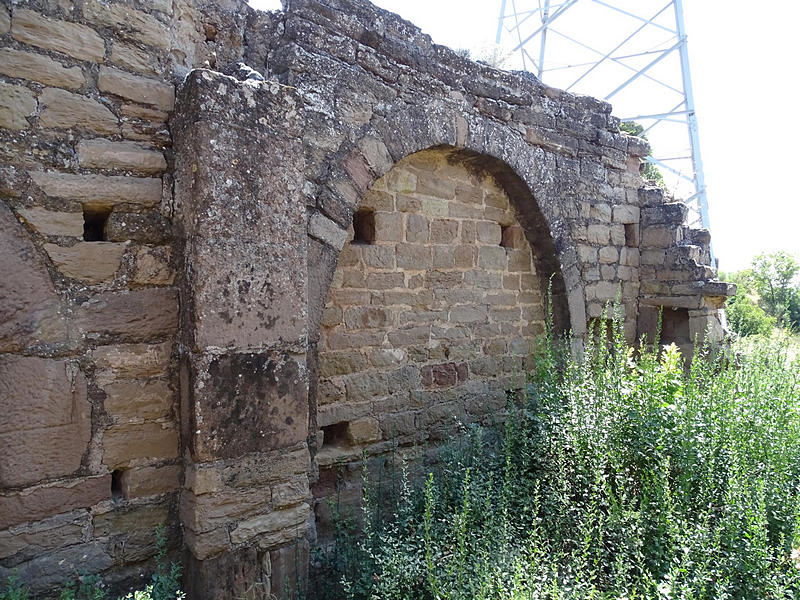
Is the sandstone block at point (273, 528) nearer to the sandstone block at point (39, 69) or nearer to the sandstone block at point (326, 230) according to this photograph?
the sandstone block at point (326, 230)

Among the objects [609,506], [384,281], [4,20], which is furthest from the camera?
[384,281]

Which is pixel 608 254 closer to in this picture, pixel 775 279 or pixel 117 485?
pixel 117 485

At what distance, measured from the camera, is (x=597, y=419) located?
12.1 ft

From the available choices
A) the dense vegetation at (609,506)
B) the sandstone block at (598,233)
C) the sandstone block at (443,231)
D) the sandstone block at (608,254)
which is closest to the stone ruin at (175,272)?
the dense vegetation at (609,506)

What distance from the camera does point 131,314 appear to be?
254 cm

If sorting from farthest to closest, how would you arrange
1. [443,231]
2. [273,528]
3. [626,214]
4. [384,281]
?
[626,214]
[443,231]
[384,281]
[273,528]

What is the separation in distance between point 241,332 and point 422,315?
2053 mm

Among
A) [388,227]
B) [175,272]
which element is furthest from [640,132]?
[175,272]

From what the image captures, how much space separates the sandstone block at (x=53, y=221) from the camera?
2.30 m

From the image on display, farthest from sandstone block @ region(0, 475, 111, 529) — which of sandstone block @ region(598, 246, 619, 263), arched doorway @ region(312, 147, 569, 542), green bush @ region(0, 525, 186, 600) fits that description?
sandstone block @ region(598, 246, 619, 263)

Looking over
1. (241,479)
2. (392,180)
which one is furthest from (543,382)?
(241,479)

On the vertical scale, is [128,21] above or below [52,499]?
above

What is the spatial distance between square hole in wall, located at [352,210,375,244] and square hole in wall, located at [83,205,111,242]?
6.06 feet

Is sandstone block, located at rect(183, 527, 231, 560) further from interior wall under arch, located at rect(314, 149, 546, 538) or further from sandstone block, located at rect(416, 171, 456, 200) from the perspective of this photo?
sandstone block, located at rect(416, 171, 456, 200)
